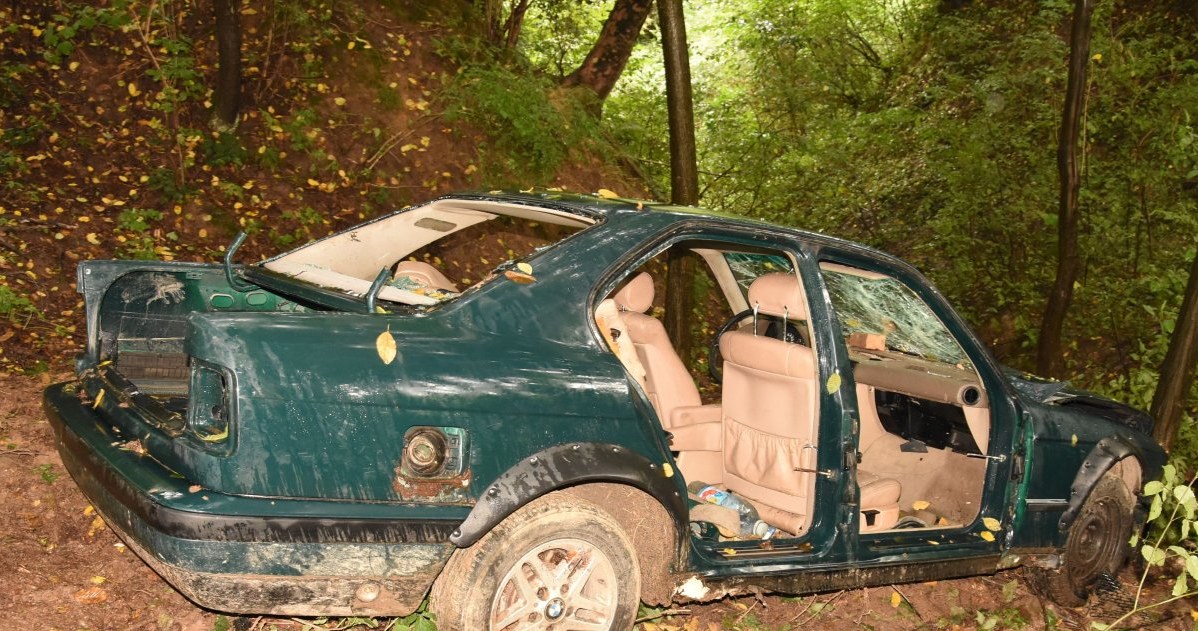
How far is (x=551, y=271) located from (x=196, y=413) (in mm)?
1250

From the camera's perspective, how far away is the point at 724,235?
3.93 m

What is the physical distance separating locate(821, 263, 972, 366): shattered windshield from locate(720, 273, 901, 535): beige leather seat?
74 centimetres

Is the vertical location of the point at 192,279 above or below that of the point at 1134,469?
above

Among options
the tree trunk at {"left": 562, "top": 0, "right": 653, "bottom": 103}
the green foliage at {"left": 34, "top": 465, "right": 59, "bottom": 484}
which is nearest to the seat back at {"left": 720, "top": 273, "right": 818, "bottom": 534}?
the green foliage at {"left": 34, "top": 465, "right": 59, "bottom": 484}

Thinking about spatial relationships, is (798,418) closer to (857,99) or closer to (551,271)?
(551,271)

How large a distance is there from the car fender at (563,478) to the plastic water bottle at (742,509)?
2.60ft

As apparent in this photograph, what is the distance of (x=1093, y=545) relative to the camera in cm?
528

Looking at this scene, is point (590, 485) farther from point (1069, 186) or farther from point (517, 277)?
point (1069, 186)

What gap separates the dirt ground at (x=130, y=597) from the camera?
12.5 feet

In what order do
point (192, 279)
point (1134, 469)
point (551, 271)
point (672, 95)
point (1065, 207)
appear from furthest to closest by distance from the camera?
1. point (1065, 207)
2. point (672, 95)
3. point (1134, 469)
4. point (192, 279)
5. point (551, 271)

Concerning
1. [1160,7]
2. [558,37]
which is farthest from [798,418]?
[1160,7]

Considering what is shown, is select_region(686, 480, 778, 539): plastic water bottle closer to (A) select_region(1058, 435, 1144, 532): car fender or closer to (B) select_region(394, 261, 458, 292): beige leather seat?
(B) select_region(394, 261, 458, 292): beige leather seat

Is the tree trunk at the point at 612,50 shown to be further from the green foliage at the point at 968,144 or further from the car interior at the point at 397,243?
the car interior at the point at 397,243

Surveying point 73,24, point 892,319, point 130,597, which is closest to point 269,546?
point 130,597
